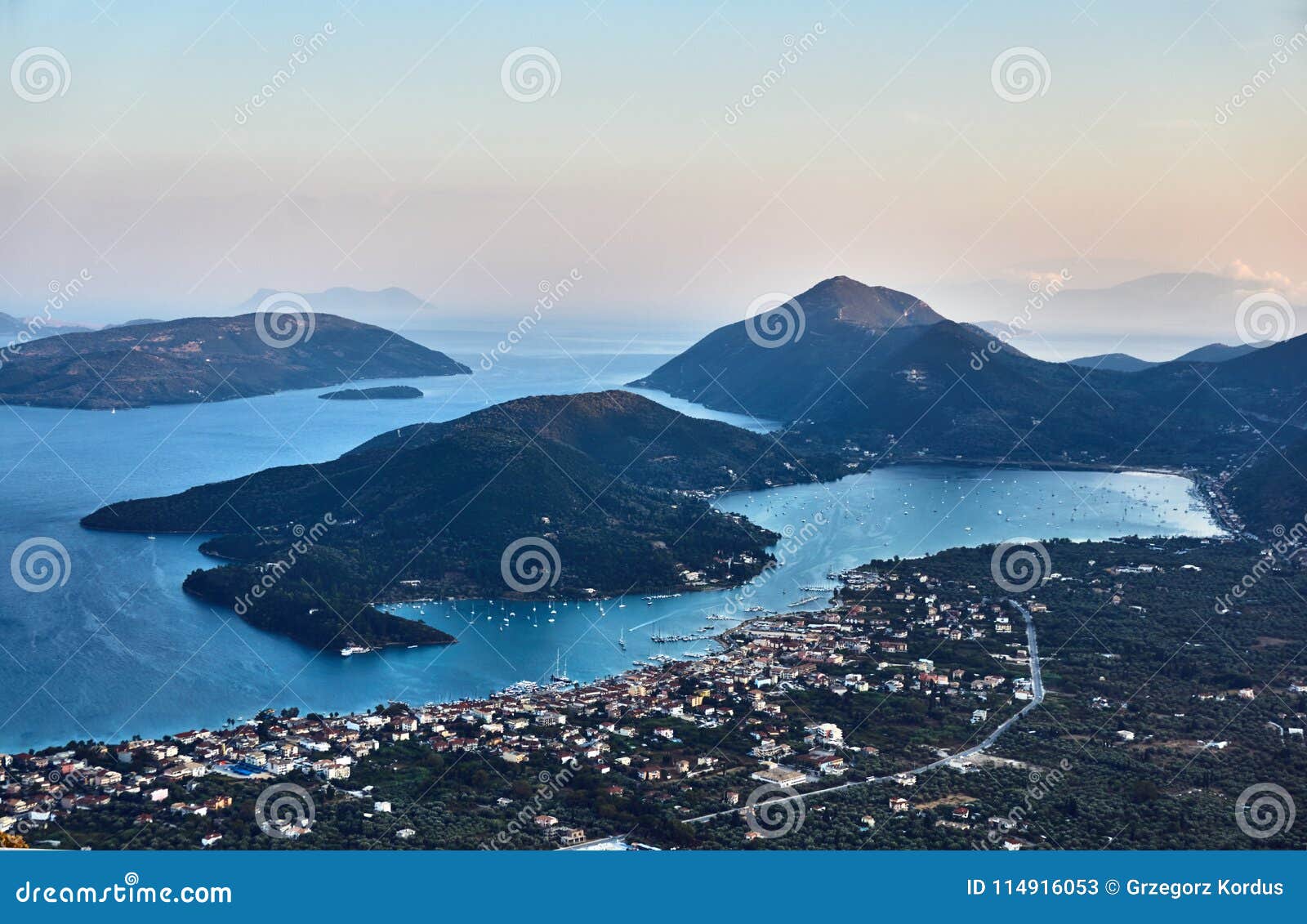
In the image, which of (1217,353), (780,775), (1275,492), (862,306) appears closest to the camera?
(780,775)

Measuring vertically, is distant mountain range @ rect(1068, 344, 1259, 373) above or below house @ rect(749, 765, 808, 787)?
above

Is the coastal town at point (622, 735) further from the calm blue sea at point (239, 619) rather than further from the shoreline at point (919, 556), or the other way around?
the calm blue sea at point (239, 619)

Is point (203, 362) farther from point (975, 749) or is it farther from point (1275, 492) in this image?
point (975, 749)

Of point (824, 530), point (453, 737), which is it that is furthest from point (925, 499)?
point (453, 737)

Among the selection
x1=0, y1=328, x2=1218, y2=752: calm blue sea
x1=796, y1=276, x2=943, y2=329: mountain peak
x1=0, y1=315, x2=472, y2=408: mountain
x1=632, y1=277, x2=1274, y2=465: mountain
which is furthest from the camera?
x1=796, y1=276, x2=943, y2=329: mountain peak

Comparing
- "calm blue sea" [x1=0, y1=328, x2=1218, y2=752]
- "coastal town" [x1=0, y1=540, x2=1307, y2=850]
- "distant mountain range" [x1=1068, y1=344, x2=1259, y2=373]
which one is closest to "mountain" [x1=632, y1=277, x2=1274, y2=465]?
"calm blue sea" [x1=0, y1=328, x2=1218, y2=752]

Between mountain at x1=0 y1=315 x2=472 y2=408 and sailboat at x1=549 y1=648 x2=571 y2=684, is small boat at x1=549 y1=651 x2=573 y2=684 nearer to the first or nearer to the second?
sailboat at x1=549 y1=648 x2=571 y2=684

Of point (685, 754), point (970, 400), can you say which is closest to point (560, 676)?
point (685, 754)
